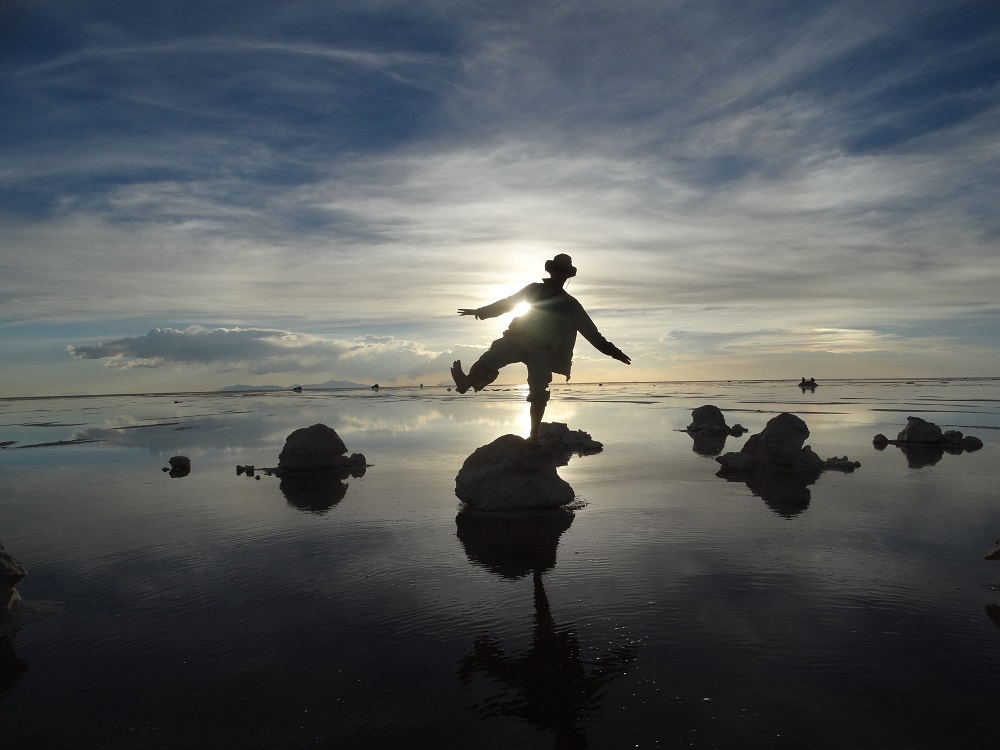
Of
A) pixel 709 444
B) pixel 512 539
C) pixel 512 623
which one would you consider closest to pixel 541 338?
pixel 512 539

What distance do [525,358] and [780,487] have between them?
632cm

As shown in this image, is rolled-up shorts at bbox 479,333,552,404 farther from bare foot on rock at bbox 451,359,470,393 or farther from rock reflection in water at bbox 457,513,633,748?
rock reflection in water at bbox 457,513,633,748

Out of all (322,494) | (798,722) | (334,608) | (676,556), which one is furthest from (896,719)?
(322,494)

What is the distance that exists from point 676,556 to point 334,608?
160 inches

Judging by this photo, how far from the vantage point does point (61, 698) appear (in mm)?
4164

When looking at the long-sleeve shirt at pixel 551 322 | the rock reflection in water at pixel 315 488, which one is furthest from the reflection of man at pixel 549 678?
the rock reflection in water at pixel 315 488

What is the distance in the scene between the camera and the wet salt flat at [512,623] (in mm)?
3783

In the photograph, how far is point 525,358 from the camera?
10273mm

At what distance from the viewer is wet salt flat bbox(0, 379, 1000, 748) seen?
3.78m

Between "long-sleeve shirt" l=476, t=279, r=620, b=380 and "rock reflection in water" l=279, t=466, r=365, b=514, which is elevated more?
"long-sleeve shirt" l=476, t=279, r=620, b=380

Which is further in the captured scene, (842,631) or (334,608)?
(334,608)

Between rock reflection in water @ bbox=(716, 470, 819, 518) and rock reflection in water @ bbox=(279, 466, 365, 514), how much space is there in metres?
8.07

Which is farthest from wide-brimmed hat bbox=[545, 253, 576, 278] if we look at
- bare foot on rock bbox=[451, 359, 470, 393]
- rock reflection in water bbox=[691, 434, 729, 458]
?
rock reflection in water bbox=[691, 434, 729, 458]

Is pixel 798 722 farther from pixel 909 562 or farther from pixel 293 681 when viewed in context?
pixel 909 562
